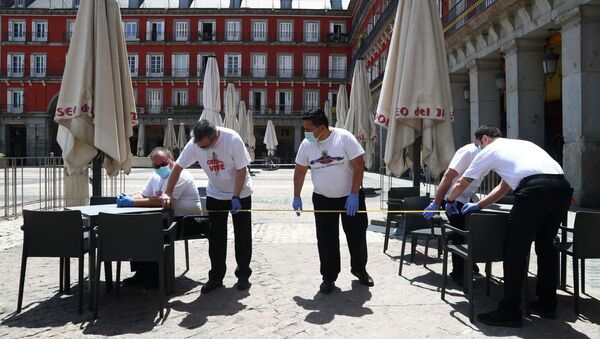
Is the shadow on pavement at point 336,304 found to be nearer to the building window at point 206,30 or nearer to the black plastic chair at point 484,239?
the black plastic chair at point 484,239

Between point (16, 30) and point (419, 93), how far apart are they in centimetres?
5700

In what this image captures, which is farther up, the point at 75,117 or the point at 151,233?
the point at 75,117

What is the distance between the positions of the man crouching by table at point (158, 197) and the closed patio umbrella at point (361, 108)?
32.7 ft

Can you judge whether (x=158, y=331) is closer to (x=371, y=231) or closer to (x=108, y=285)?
(x=108, y=285)

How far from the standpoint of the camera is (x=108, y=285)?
530cm

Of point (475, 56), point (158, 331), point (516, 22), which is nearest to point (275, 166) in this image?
point (475, 56)

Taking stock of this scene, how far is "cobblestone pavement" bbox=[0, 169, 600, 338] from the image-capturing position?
4.17 meters

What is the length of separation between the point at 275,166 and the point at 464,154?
33825 mm

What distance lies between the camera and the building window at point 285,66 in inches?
2149

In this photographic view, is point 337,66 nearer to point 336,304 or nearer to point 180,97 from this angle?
point 180,97

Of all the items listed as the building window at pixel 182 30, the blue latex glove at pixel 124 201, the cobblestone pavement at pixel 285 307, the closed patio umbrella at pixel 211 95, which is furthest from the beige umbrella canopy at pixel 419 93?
the building window at pixel 182 30

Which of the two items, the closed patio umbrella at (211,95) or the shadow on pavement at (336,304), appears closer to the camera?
the shadow on pavement at (336,304)

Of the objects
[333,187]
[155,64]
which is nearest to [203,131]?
[333,187]

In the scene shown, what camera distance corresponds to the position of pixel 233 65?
54.5m
